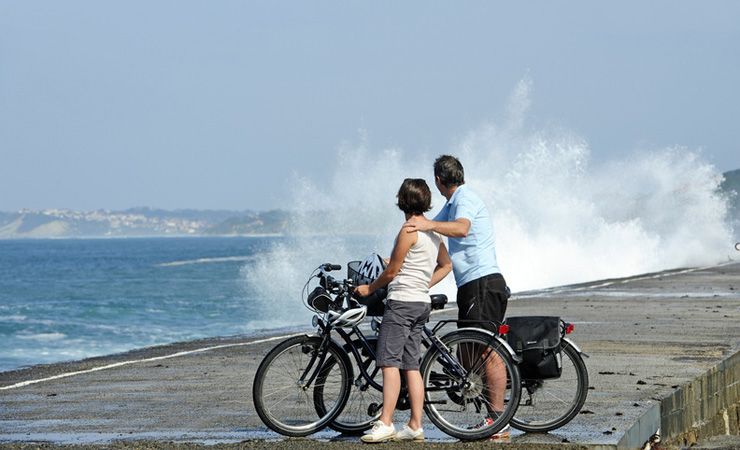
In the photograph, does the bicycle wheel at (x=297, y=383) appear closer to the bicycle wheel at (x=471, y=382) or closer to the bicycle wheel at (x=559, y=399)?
the bicycle wheel at (x=471, y=382)

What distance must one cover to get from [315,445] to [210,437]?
0.92m

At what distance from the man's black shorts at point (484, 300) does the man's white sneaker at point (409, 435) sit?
83cm

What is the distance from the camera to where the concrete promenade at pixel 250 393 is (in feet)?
24.6

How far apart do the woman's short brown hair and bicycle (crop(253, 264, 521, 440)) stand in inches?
26.8

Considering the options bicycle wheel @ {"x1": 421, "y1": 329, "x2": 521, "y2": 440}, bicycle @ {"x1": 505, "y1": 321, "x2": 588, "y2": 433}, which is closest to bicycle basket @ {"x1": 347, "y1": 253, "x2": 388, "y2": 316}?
bicycle wheel @ {"x1": 421, "y1": 329, "x2": 521, "y2": 440}

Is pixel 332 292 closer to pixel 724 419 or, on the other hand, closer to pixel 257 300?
pixel 724 419

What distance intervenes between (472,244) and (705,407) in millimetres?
4493

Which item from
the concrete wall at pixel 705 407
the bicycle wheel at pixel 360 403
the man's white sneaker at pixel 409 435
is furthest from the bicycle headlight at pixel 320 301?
the concrete wall at pixel 705 407

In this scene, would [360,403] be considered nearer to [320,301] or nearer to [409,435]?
[409,435]

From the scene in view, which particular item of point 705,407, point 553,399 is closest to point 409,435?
point 553,399

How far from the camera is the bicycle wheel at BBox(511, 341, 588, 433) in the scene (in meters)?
7.35

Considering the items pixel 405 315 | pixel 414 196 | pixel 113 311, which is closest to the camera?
pixel 414 196

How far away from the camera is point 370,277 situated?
7125 millimetres

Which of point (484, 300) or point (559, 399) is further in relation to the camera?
point (559, 399)
